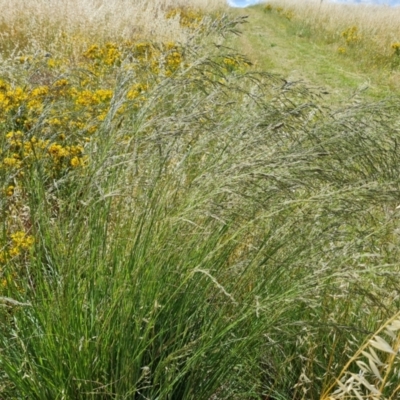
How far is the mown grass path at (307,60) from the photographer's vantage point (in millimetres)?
9602

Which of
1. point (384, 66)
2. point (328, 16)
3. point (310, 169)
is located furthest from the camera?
point (328, 16)

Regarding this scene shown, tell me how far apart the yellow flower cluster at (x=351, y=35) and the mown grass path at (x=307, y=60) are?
1.29 feet

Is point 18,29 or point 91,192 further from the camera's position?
point 18,29

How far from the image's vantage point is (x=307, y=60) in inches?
473

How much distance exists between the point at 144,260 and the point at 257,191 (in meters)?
0.43

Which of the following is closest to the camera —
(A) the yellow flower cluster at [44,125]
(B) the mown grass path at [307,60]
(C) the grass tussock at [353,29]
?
(A) the yellow flower cluster at [44,125]

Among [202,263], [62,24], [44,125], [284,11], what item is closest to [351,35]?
[284,11]

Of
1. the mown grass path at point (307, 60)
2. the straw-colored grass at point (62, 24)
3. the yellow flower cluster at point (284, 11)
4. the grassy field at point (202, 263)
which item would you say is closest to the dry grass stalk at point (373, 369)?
the grassy field at point (202, 263)

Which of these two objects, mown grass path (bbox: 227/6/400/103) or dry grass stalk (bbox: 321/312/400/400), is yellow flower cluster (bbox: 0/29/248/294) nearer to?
dry grass stalk (bbox: 321/312/400/400)

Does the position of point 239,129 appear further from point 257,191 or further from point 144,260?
point 144,260

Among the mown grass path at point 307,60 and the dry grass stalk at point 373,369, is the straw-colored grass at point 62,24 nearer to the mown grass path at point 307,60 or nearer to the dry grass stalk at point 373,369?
the mown grass path at point 307,60

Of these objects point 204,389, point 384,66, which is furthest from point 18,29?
point 384,66

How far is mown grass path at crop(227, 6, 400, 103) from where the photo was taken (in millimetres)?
9602

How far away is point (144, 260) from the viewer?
4.40 feet
